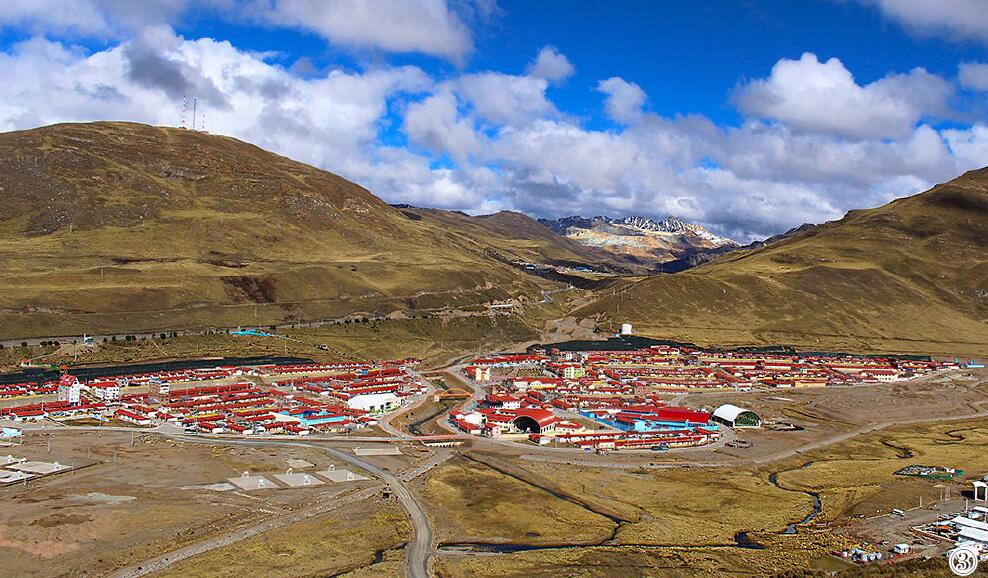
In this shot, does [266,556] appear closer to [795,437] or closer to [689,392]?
[795,437]

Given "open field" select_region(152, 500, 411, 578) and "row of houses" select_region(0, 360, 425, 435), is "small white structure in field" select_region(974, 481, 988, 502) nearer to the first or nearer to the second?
"open field" select_region(152, 500, 411, 578)

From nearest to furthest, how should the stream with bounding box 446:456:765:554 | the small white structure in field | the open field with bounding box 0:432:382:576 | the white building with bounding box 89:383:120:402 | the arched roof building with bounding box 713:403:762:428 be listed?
the open field with bounding box 0:432:382:576 < the stream with bounding box 446:456:765:554 < the small white structure in field < the arched roof building with bounding box 713:403:762:428 < the white building with bounding box 89:383:120:402

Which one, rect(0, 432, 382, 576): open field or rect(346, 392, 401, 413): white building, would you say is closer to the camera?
rect(0, 432, 382, 576): open field

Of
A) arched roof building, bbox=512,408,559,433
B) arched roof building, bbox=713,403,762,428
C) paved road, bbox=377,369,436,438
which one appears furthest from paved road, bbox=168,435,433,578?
arched roof building, bbox=713,403,762,428

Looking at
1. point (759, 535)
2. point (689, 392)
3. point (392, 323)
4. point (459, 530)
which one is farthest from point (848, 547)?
→ point (392, 323)

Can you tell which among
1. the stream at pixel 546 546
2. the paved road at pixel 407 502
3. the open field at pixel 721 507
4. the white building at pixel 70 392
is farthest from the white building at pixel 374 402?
the stream at pixel 546 546

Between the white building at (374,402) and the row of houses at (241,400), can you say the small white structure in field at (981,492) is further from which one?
the white building at (374,402)
